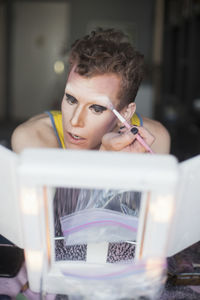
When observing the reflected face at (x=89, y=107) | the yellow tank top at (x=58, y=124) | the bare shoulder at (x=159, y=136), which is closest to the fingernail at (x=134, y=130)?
the reflected face at (x=89, y=107)

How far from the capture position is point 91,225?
32.1 inches

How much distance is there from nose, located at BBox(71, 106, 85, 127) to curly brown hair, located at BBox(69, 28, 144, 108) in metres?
0.09

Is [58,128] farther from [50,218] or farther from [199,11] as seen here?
[199,11]

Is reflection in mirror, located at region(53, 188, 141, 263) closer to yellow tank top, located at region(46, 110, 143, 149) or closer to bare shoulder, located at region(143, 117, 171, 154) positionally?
A: yellow tank top, located at region(46, 110, 143, 149)

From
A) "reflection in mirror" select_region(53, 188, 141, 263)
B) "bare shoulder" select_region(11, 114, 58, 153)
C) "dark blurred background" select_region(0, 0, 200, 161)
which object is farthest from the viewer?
"dark blurred background" select_region(0, 0, 200, 161)

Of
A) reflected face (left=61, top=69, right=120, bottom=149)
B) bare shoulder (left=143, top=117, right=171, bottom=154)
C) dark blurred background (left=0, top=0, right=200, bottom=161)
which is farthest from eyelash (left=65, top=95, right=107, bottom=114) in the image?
dark blurred background (left=0, top=0, right=200, bottom=161)

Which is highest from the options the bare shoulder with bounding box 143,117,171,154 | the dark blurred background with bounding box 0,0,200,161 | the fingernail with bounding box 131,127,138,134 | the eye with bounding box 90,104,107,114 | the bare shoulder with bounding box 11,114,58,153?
the eye with bounding box 90,104,107,114

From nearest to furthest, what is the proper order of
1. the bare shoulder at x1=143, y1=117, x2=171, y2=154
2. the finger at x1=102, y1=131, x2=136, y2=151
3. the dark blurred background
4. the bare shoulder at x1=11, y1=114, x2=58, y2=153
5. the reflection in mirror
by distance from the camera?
the reflection in mirror, the finger at x1=102, y1=131, x2=136, y2=151, the bare shoulder at x1=11, y1=114, x2=58, y2=153, the bare shoulder at x1=143, y1=117, x2=171, y2=154, the dark blurred background

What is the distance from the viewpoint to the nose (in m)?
1.04

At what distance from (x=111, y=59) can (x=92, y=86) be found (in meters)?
0.09

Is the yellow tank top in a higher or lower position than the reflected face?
lower

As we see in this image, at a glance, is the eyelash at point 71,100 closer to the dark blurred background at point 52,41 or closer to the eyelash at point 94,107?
the eyelash at point 94,107

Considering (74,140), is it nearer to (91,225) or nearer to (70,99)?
(70,99)

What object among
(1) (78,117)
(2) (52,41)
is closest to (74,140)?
(1) (78,117)
